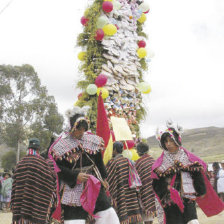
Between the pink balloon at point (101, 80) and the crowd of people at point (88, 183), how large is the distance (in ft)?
10.5

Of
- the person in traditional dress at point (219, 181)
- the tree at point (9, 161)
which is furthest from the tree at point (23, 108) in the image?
the person in traditional dress at point (219, 181)

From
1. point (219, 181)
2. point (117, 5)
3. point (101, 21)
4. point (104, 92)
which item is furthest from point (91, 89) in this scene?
point (219, 181)

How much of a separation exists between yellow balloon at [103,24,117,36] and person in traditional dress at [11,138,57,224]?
13.4ft

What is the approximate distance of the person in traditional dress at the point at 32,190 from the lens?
3943mm

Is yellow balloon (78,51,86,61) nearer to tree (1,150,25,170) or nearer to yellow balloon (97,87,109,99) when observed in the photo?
yellow balloon (97,87,109,99)

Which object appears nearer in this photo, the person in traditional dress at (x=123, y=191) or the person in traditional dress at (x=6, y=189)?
the person in traditional dress at (x=123, y=191)

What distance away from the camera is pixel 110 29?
7430mm

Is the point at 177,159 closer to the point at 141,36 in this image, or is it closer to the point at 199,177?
the point at 199,177

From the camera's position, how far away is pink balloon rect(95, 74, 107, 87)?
720 cm

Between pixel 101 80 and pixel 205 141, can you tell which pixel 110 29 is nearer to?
pixel 101 80

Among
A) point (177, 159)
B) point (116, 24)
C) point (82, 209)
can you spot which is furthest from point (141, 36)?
point (82, 209)

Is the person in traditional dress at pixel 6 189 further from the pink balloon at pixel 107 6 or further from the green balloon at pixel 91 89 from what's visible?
the pink balloon at pixel 107 6

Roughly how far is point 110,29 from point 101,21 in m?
0.30

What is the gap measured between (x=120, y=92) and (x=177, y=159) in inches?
173
